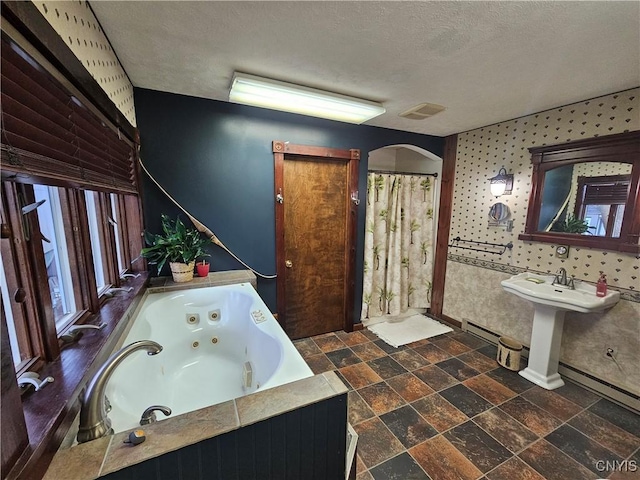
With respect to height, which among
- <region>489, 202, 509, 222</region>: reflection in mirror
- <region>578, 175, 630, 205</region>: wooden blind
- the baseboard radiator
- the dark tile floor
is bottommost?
the dark tile floor

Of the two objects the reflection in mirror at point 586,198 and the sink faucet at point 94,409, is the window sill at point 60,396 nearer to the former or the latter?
the sink faucet at point 94,409

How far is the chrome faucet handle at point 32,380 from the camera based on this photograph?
857mm

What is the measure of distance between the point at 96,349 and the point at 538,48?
2.67 m

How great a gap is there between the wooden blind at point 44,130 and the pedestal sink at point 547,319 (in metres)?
2.98

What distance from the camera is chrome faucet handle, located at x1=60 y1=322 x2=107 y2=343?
117cm

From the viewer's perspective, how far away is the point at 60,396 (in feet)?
2.81

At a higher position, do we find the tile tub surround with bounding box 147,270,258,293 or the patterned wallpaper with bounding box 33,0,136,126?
the patterned wallpaper with bounding box 33,0,136,126

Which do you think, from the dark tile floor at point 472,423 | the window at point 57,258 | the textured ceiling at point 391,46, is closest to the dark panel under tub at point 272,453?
the dark tile floor at point 472,423

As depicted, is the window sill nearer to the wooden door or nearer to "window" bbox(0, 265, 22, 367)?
"window" bbox(0, 265, 22, 367)

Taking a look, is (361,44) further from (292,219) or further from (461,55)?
(292,219)

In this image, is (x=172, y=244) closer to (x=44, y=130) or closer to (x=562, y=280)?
(x=44, y=130)

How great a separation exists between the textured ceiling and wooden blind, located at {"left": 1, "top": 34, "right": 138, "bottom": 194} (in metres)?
0.59

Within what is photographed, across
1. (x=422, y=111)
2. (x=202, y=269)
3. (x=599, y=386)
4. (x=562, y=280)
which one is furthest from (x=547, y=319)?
(x=202, y=269)

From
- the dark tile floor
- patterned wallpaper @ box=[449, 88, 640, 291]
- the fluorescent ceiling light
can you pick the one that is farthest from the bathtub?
patterned wallpaper @ box=[449, 88, 640, 291]
